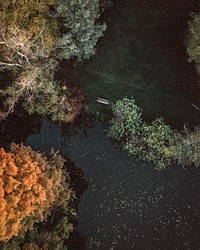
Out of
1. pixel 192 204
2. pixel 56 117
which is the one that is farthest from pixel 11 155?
pixel 192 204

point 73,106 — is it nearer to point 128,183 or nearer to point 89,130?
point 89,130

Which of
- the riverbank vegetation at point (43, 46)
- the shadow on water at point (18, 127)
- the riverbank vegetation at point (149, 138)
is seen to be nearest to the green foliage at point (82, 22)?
the riverbank vegetation at point (43, 46)

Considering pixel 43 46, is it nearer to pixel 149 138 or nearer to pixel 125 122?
pixel 125 122

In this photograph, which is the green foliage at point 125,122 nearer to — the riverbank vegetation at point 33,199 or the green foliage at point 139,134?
the green foliage at point 139,134

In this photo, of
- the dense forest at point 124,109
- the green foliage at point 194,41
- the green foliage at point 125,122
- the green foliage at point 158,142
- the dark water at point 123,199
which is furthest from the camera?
the dark water at point 123,199

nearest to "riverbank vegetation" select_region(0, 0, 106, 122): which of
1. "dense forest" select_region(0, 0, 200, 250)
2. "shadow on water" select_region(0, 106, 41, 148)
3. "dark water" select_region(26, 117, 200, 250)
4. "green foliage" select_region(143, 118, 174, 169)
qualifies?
"dense forest" select_region(0, 0, 200, 250)
